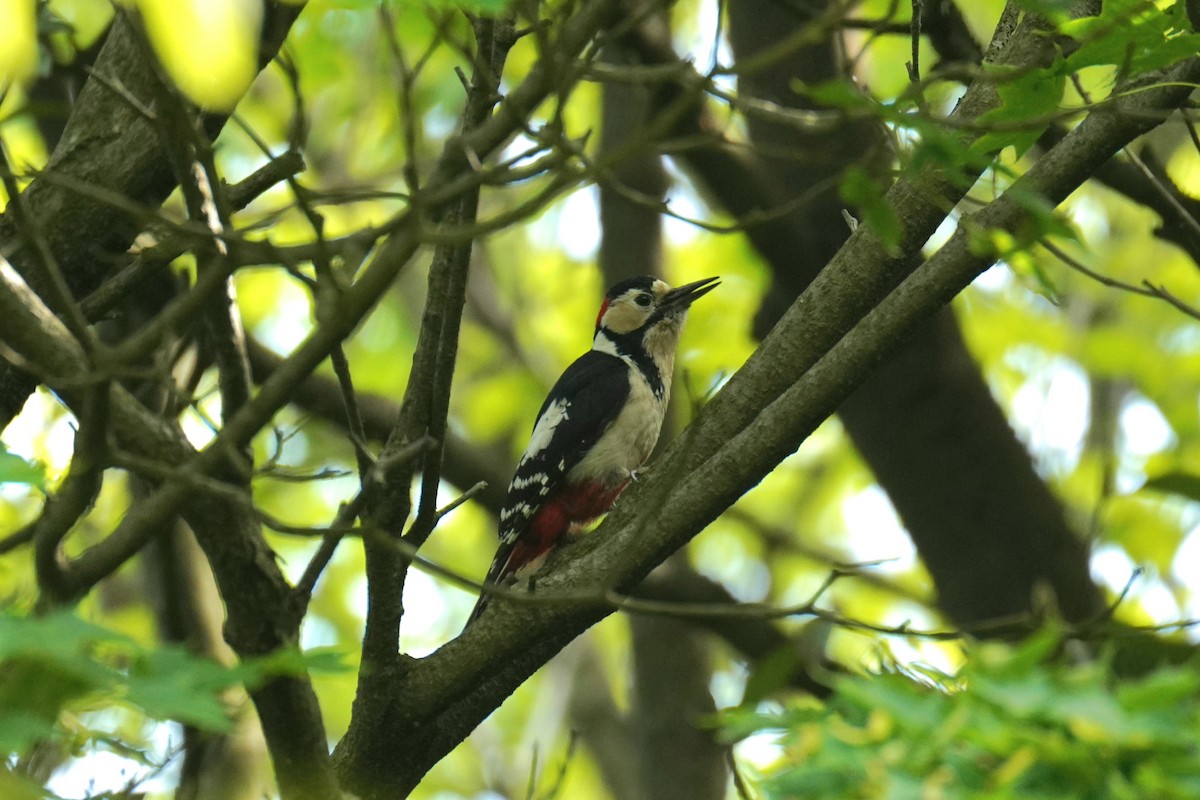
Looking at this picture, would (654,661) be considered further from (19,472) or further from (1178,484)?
(19,472)

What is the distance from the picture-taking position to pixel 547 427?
21.1ft

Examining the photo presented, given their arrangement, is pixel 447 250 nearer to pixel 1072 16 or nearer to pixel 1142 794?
pixel 1072 16

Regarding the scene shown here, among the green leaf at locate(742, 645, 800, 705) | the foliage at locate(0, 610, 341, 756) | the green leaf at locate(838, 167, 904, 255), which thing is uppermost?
the green leaf at locate(838, 167, 904, 255)

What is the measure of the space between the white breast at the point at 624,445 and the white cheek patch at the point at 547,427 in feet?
0.62

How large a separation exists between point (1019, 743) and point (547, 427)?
15.3 feet

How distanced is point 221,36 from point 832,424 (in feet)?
32.5

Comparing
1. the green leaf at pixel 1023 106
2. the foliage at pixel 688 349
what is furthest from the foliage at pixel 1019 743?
the green leaf at pixel 1023 106

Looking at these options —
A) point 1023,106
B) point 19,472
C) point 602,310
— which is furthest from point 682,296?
point 19,472

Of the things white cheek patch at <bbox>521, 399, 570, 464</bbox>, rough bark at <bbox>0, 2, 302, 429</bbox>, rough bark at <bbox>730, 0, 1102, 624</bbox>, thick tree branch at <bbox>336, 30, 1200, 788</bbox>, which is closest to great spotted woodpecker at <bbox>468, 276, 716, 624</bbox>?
white cheek patch at <bbox>521, 399, 570, 464</bbox>

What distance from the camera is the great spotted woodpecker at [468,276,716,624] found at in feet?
20.5

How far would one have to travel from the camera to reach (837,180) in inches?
102

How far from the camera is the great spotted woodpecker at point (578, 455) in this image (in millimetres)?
6250

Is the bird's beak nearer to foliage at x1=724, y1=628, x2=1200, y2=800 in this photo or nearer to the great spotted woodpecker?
the great spotted woodpecker

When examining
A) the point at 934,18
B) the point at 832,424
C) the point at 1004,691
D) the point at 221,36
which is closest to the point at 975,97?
the point at 934,18
